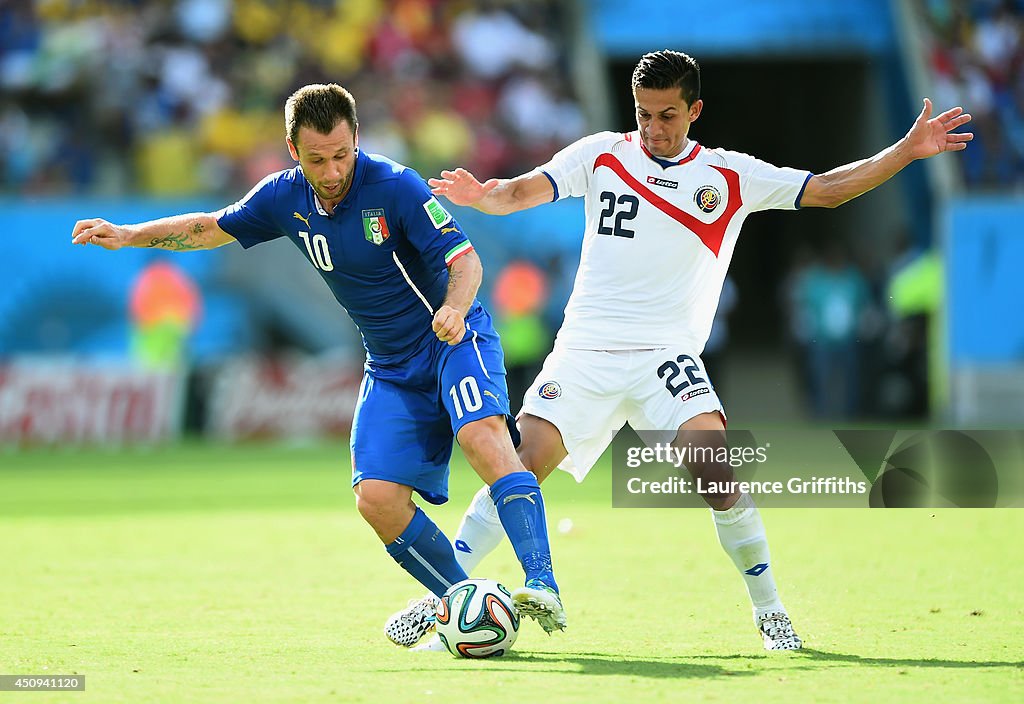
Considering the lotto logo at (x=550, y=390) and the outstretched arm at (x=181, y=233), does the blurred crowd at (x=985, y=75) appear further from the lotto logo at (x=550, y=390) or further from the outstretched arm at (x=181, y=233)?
the outstretched arm at (x=181, y=233)

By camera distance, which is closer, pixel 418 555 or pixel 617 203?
pixel 418 555

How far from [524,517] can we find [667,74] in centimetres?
203

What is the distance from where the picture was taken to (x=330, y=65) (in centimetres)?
2178

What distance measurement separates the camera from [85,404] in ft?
59.9

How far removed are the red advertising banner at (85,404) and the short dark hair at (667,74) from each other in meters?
13.1

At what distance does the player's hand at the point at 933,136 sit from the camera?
6.29m

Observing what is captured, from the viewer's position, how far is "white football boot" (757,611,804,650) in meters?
6.15

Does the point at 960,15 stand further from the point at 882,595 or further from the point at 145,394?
the point at 882,595

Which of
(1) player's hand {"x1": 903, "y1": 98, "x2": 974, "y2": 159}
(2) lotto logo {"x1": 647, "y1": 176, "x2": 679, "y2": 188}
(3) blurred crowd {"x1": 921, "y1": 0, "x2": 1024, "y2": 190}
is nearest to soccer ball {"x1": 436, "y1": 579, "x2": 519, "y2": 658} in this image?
(2) lotto logo {"x1": 647, "y1": 176, "x2": 679, "y2": 188}

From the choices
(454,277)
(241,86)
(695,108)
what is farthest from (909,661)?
(241,86)

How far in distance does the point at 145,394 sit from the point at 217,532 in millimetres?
8376

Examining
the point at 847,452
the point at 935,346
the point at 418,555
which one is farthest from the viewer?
the point at 935,346

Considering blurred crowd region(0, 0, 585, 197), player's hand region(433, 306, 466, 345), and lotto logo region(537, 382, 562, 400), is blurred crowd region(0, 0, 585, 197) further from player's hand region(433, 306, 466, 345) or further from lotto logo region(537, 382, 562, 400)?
player's hand region(433, 306, 466, 345)

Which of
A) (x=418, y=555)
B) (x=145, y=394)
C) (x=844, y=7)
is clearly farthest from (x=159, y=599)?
(x=844, y=7)
